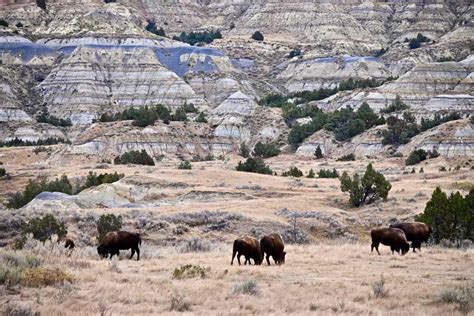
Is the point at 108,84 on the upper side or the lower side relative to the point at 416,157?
upper

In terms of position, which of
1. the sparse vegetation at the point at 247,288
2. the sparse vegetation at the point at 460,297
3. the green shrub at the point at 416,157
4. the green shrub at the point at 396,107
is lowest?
the sparse vegetation at the point at 460,297

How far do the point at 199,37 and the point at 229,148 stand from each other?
3039 inches

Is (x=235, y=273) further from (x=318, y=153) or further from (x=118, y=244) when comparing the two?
(x=318, y=153)

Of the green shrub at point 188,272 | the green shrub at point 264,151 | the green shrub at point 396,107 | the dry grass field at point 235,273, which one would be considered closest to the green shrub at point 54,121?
the green shrub at point 264,151

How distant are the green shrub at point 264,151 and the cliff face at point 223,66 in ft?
14.6

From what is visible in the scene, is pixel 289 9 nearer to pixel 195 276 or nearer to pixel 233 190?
pixel 233 190

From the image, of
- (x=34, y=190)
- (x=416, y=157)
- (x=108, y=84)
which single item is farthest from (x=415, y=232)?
(x=108, y=84)

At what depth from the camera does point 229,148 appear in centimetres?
10738

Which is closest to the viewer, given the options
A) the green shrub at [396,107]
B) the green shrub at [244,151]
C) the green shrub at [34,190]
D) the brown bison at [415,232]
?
the brown bison at [415,232]

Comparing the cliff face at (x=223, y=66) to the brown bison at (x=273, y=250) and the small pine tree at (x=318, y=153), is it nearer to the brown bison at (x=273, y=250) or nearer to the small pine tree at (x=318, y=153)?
the small pine tree at (x=318, y=153)

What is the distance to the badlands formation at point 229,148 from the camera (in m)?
18.7

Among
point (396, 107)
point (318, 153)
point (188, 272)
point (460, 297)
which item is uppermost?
point (396, 107)

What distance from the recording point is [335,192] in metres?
55.9

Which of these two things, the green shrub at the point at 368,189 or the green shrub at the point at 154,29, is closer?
the green shrub at the point at 368,189
